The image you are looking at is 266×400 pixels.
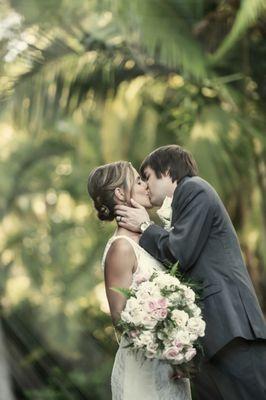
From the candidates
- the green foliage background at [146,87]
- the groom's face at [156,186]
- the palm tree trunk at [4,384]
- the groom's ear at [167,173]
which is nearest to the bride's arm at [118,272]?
the groom's face at [156,186]

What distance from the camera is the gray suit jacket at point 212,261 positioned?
5184 millimetres

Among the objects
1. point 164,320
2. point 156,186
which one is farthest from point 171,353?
point 156,186

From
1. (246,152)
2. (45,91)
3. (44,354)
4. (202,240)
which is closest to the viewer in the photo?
(202,240)

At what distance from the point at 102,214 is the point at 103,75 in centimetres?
821

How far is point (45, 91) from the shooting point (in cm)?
1348

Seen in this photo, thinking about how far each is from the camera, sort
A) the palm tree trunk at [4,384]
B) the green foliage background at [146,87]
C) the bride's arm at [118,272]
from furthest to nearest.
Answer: the green foliage background at [146,87] → the bride's arm at [118,272] → the palm tree trunk at [4,384]

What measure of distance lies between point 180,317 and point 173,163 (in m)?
0.87

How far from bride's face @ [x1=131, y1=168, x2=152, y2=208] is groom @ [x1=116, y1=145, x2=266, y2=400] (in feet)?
0.79

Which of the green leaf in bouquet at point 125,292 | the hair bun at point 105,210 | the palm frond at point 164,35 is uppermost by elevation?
the palm frond at point 164,35

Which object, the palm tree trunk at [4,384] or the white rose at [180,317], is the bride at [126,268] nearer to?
the white rose at [180,317]

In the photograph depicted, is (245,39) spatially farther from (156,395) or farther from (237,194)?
(156,395)

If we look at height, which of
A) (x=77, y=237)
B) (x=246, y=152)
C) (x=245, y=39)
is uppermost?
(x=245, y=39)

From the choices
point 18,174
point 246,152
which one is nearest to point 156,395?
point 246,152

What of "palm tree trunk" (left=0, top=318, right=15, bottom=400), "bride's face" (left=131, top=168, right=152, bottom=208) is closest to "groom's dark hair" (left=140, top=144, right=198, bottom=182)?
"bride's face" (left=131, top=168, right=152, bottom=208)
